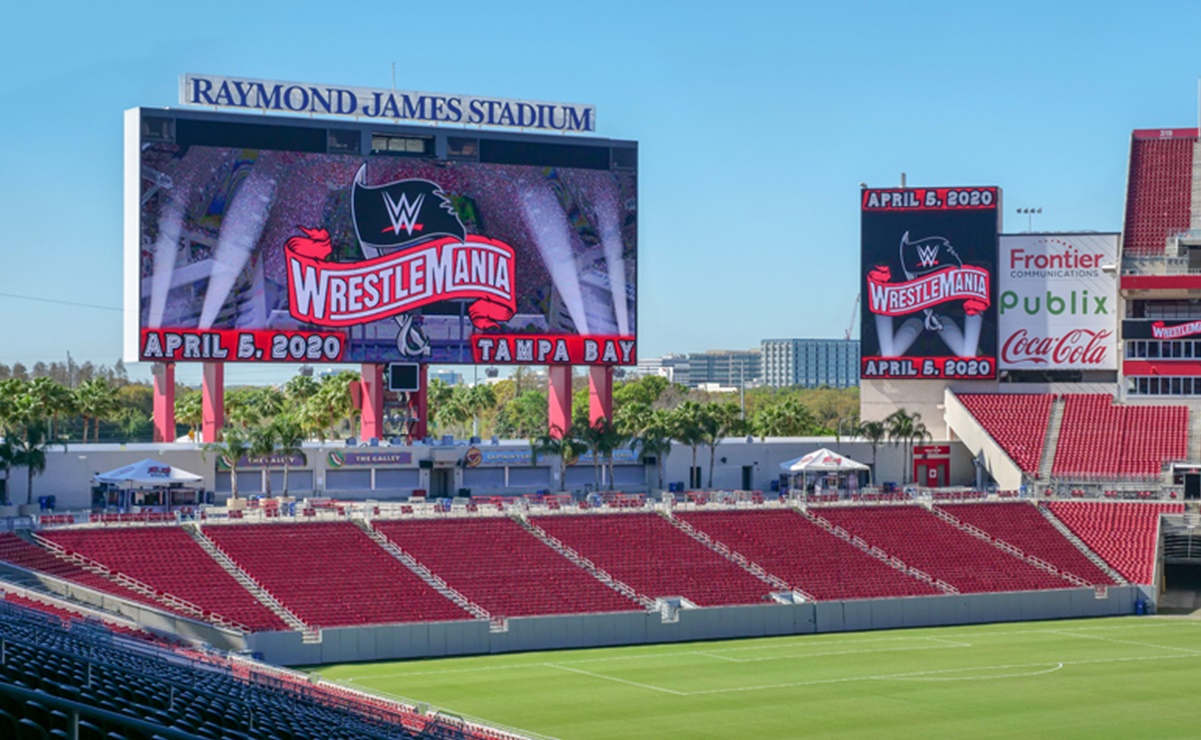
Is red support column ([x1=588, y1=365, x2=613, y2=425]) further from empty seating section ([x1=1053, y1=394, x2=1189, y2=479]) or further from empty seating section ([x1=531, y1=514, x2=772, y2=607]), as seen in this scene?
empty seating section ([x1=1053, y1=394, x2=1189, y2=479])

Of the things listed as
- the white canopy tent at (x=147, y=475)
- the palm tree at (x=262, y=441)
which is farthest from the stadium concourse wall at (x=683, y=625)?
the palm tree at (x=262, y=441)

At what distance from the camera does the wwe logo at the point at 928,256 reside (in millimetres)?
96562

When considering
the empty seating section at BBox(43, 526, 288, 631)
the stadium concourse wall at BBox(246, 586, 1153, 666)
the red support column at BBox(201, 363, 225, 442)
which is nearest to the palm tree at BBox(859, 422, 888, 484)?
the stadium concourse wall at BBox(246, 586, 1153, 666)

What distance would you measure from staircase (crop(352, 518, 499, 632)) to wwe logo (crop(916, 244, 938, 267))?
39671 millimetres

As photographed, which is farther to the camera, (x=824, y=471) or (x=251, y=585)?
(x=824, y=471)

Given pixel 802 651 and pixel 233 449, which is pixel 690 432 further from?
pixel 802 651

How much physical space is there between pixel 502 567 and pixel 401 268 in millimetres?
18513

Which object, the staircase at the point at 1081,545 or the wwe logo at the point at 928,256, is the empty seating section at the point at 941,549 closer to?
the staircase at the point at 1081,545

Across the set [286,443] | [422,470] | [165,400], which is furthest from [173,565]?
[422,470]

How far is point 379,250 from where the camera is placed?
80938 mm

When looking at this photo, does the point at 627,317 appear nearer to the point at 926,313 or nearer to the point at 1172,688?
the point at 926,313

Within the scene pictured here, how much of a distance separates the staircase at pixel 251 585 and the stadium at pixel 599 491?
0.16 meters

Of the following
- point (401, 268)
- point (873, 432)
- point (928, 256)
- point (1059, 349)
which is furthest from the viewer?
point (928, 256)

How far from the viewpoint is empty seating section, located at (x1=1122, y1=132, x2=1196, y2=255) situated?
3784 inches
